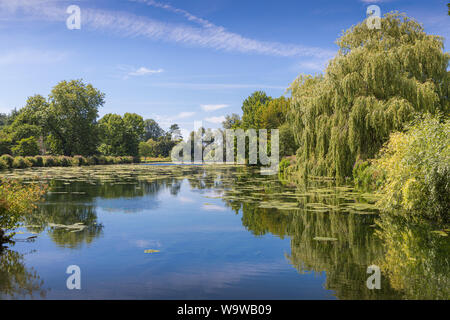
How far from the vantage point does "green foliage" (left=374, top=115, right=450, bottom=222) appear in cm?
750

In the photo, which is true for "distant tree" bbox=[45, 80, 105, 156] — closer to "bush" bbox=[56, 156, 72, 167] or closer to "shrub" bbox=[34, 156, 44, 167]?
"bush" bbox=[56, 156, 72, 167]

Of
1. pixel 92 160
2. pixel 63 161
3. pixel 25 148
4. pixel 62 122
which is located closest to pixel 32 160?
pixel 63 161

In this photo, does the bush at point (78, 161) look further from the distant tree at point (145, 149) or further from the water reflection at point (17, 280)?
the water reflection at point (17, 280)

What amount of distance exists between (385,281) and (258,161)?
38.8 m

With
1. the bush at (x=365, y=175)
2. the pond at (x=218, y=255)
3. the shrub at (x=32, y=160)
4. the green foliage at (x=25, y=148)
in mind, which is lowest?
the pond at (x=218, y=255)

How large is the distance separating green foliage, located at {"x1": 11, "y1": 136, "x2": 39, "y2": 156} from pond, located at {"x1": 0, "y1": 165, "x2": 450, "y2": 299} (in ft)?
113

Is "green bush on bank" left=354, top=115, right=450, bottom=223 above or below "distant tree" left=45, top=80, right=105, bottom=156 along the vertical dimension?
below

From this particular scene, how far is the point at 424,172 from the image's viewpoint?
780cm

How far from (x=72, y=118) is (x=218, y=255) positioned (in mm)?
47481

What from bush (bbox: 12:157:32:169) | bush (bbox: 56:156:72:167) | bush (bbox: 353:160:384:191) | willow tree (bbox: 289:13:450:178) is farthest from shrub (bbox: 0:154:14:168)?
bush (bbox: 353:160:384:191)

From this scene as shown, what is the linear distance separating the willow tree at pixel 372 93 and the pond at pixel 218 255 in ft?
16.9

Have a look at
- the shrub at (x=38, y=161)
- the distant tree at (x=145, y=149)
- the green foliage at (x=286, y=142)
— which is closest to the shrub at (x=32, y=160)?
the shrub at (x=38, y=161)

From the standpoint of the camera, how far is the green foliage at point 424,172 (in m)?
7.50
